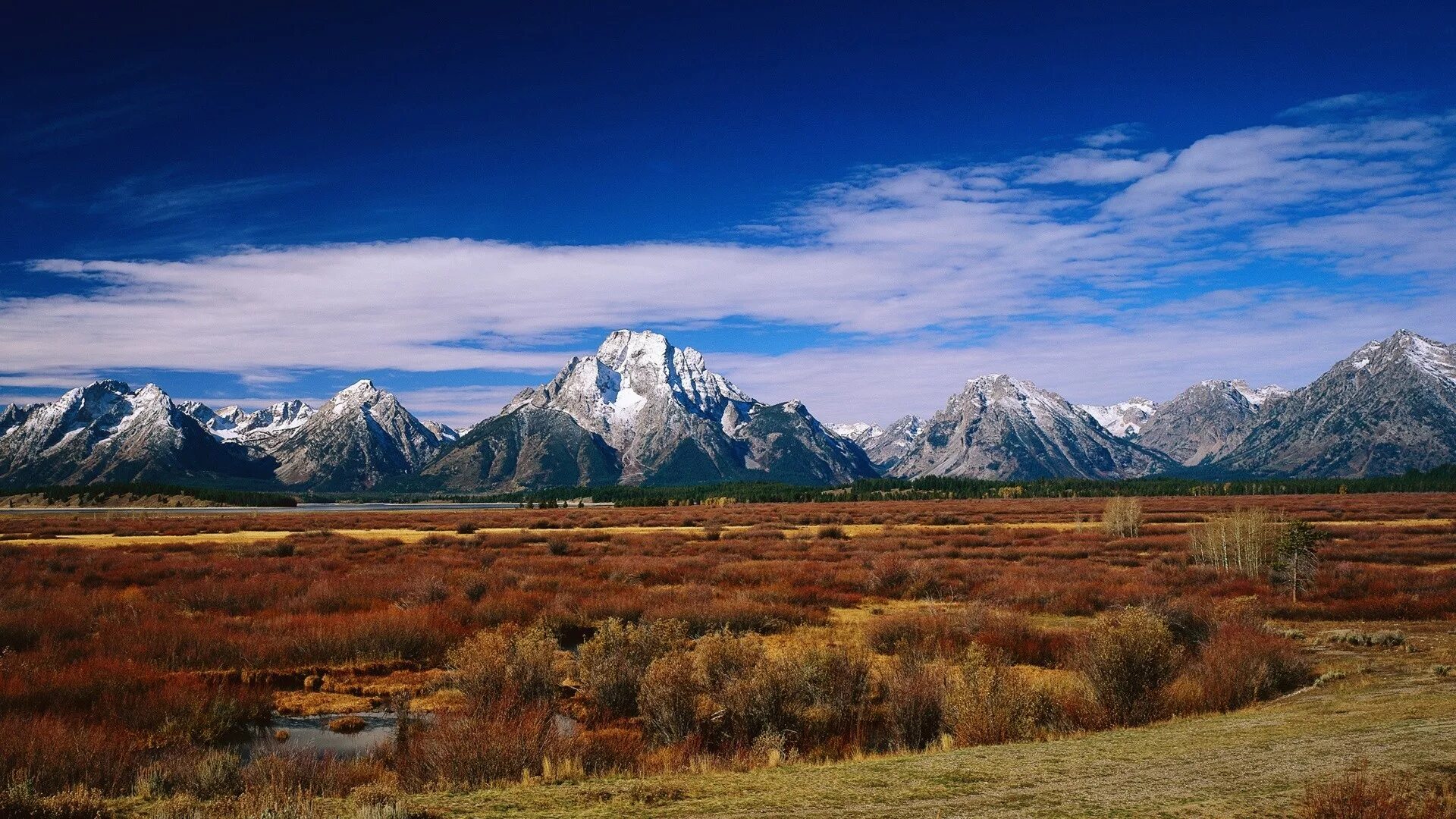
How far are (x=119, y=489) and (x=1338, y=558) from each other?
179 m

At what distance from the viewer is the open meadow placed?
7691 millimetres

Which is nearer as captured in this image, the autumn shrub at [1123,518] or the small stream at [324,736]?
the small stream at [324,736]

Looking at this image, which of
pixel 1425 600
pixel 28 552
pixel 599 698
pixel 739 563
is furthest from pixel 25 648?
pixel 1425 600

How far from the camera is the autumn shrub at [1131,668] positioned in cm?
1207

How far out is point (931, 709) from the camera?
12.0 metres

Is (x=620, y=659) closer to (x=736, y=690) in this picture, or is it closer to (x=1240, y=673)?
(x=736, y=690)

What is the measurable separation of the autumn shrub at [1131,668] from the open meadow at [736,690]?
0.05 metres

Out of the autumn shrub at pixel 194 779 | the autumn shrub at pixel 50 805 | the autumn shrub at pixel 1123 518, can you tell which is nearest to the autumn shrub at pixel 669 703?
the autumn shrub at pixel 194 779

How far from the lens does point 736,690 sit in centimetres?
1229

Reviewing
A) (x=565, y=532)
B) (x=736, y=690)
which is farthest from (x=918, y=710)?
(x=565, y=532)

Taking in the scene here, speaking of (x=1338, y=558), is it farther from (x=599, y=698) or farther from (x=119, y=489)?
(x=119, y=489)

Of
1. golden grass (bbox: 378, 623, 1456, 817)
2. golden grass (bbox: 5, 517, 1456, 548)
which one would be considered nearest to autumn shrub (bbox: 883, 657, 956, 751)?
golden grass (bbox: 378, 623, 1456, 817)

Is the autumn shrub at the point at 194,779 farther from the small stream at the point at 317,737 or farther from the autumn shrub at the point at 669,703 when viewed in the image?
the autumn shrub at the point at 669,703

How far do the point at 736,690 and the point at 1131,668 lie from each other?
6.35 m
